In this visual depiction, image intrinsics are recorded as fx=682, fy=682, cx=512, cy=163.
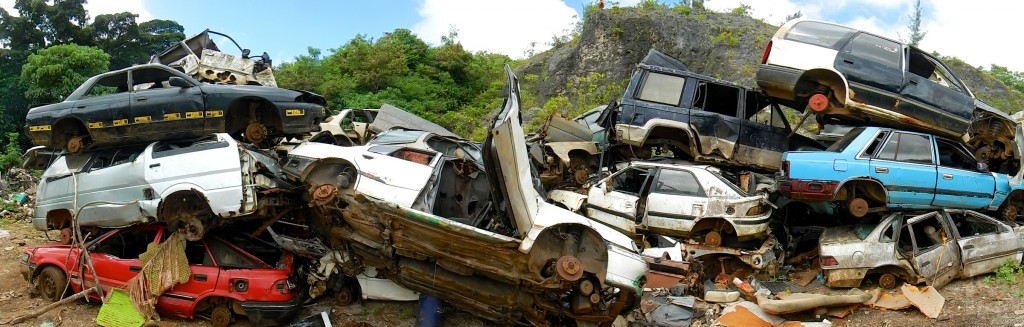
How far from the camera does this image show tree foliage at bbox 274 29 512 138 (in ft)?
68.9

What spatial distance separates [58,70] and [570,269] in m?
18.9

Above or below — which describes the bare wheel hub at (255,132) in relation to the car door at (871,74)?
below

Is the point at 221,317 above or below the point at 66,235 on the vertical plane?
below

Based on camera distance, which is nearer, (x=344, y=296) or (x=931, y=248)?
(x=344, y=296)

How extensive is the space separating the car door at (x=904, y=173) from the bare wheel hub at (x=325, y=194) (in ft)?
21.4

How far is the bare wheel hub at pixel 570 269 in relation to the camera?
19.8 ft

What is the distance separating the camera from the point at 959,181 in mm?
8656

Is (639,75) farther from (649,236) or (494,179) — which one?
(494,179)

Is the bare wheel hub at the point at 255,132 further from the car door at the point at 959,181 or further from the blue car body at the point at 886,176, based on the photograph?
the car door at the point at 959,181

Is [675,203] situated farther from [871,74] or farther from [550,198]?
[871,74]

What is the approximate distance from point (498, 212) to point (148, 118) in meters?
4.61

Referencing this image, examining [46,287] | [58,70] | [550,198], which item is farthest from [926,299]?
[58,70]

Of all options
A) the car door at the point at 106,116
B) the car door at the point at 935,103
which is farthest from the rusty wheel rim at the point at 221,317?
the car door at the point at 935,103

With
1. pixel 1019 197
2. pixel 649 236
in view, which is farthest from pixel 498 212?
pixel 1019 197
